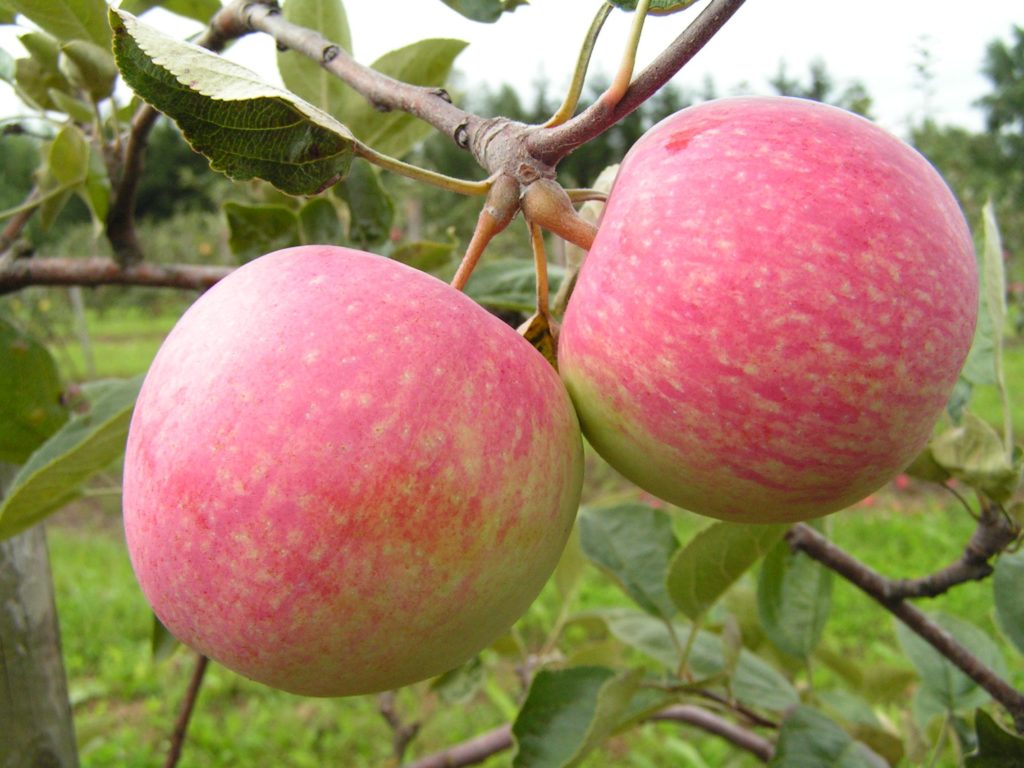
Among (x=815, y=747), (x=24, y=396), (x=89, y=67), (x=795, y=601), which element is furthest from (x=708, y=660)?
(x=89, y=67)

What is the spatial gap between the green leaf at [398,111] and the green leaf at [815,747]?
0.71m

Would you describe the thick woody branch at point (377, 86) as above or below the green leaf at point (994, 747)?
above

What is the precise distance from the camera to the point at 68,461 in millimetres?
762

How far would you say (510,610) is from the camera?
0.58 metres

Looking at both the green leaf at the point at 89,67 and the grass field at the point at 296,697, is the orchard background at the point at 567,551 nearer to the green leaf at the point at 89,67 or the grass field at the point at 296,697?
the green leaf at the point at 89,67

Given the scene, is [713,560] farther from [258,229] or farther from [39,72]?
[39,72]

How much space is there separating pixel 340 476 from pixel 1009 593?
2.32 ft

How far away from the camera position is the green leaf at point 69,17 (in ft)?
2.96

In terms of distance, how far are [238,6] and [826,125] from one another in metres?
0.56

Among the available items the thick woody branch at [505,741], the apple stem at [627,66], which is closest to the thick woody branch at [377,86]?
the apple stem at [627,66]

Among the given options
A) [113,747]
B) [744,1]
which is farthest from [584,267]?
[113,747]

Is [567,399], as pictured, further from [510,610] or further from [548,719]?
[548,719]

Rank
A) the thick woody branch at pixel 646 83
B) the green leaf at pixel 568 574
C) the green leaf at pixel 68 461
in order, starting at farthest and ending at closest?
the green leaf at pixel 568 574 < the green leaf at pixel 68 461 < the thick woody branch at pixel 646 83

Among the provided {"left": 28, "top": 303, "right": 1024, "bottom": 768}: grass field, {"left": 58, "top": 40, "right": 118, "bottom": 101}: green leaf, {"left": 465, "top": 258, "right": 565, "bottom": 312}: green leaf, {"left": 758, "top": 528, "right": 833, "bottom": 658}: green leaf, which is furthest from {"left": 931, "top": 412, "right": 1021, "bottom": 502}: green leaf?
{"left": 28, "top": 303, "right": 1024, "bottom": 768}: grass field
